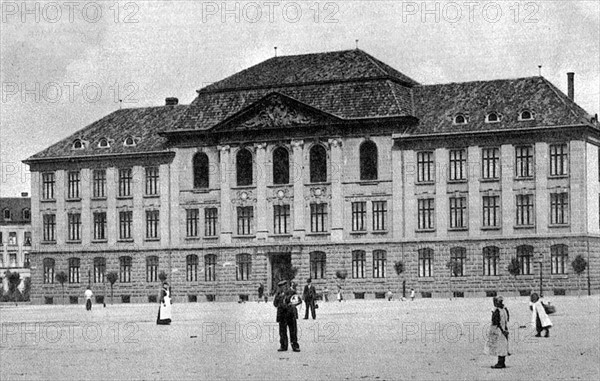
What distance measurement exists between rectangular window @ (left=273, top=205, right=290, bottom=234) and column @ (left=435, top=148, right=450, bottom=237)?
9.44 meters

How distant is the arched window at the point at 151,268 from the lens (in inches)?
3135

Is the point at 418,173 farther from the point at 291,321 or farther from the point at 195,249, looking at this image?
the point at 291,321

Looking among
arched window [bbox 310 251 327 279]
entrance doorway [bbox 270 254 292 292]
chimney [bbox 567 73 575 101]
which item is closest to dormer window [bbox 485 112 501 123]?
→ chimney [bbox 567 73 575 101]

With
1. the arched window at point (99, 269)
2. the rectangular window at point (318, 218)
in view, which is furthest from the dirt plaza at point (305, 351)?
the arched window at point (99, 269)

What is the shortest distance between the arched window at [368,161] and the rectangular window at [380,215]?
5.27 feet

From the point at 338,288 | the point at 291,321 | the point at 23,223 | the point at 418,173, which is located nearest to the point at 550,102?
the point at 418,173

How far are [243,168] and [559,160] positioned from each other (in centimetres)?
1964

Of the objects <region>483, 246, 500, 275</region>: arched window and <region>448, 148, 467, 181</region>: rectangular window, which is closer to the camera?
<region>483, 246, 500, 275</region>: arched window

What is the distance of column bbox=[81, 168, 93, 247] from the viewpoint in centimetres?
8175

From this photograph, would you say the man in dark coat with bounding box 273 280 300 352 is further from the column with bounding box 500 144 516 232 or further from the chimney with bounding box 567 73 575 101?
the chimney with bounding box 567 73 575 101

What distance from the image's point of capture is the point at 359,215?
74.4 meters

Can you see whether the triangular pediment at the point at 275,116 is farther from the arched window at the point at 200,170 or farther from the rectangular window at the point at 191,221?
the rectangular window at the point at 191,221

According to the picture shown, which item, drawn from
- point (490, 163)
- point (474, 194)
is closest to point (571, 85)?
point (490, 163)

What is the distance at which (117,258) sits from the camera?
80.7m
